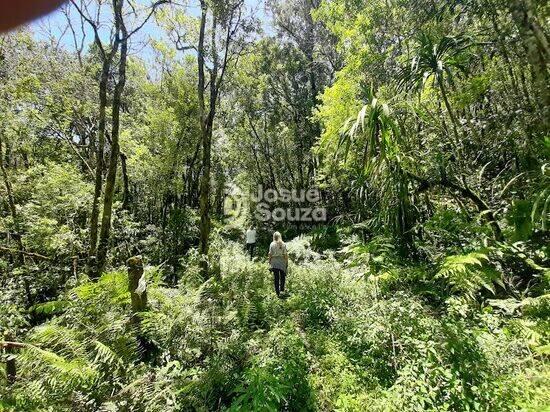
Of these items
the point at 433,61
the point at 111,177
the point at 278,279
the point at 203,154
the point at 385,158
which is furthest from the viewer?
the point at 203,154

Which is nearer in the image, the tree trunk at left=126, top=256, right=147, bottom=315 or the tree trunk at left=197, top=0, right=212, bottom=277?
the tree trunk at left=126, top=256, right=147, bottom=315

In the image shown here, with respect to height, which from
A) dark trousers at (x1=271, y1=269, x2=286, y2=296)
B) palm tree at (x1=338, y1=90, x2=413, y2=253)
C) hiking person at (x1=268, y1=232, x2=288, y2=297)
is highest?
palm tree at (x1=338, y1=90, x2=413, y2=253)

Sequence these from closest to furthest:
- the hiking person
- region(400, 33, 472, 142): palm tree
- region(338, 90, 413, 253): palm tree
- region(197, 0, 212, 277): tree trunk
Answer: region(338, 90, 413, 253): palm tree
region(400, 33, 472, 142): palm tree
the hiking person
region(197, 0, 212, 277): tree trunk

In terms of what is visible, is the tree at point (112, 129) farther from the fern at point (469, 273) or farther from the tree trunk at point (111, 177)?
the fern at point (469, 273)

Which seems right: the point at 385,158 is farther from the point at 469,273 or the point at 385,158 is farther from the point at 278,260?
the point at 278,260

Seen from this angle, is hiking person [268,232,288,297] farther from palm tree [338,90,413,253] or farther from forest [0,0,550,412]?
palm tree [338,90,413,253]

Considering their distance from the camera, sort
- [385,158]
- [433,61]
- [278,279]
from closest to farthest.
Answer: [385,158], [433,61], [278,279]

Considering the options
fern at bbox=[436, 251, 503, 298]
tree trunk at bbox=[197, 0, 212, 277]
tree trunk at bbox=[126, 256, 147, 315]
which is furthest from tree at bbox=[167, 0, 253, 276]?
fern at bbox=[436, 251, 503, 298]

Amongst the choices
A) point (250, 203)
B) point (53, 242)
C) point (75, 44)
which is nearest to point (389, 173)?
point (53, 242)

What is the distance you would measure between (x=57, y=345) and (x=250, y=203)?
25.8 meters

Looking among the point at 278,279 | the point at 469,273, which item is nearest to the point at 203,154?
the point at 278,279

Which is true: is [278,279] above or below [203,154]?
below

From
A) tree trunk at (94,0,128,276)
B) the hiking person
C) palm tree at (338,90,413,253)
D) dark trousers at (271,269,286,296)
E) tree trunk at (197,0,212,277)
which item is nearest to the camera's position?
palm tree at (338,90,413,253)

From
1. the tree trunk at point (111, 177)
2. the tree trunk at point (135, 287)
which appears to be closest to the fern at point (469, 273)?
the tree trunk at point (135, 287)
